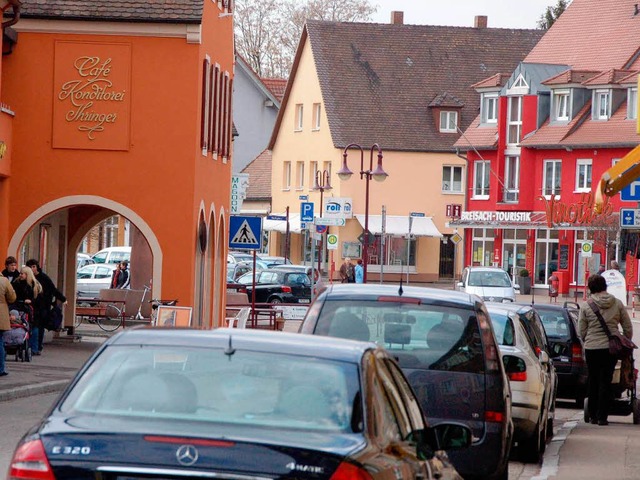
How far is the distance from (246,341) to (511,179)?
6675cm

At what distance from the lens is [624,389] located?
18109 mm

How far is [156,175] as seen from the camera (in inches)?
1159

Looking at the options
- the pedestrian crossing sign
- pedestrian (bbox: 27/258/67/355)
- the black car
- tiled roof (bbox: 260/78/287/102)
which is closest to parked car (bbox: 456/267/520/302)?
the pedestrian crossing sign

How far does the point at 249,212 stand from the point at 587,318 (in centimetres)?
7137

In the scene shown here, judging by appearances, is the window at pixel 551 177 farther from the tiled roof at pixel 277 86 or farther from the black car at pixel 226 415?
the black car at pixel 226 415

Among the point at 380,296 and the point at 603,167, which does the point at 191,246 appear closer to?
the point at 380,296

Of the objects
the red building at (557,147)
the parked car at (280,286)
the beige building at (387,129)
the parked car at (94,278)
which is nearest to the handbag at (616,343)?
the parked car at (280,286)

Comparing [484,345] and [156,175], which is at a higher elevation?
[156,175]

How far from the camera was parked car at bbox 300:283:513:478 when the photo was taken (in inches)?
401

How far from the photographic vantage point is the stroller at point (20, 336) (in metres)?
23.2

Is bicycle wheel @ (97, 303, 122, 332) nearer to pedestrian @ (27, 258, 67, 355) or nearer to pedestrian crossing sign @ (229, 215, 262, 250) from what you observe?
pedestrian crossing sign @ (229, 215, 262, 250)

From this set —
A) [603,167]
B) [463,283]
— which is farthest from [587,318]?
[603,167]

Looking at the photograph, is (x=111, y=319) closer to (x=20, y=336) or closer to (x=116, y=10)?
(x=116, y=10)

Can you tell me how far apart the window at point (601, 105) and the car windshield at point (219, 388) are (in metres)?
62.7
